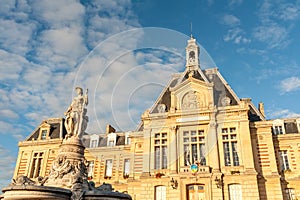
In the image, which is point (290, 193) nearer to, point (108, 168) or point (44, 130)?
point (108, 168)

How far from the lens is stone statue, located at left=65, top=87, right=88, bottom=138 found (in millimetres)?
13875

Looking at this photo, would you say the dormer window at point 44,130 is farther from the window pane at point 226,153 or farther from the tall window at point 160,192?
the window pane at point 226,153

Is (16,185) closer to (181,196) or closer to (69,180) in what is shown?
(69,180)

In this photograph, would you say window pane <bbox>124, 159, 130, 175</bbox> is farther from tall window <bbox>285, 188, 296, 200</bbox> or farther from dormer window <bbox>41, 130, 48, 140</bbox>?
tall window <bbox>285, 188, 296, 200</bbox>

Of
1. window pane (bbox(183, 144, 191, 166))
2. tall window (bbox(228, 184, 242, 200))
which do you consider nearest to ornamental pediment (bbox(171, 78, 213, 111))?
window pane (bbox(183, 144, 191, 166))

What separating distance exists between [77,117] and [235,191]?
16853 mm

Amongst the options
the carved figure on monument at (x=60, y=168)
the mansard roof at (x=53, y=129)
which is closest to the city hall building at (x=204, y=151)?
the mansard roof at (x=53, y=129)

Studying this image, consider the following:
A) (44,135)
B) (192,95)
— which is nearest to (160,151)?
(192,95)

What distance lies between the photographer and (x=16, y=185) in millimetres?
9641

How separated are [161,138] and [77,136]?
15167 mm

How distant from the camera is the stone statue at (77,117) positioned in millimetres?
13875

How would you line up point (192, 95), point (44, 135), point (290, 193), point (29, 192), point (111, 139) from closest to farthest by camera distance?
point (29, 192)
point (290, 193)
point (192, 95)
point (111, 139)
point (44, 135)

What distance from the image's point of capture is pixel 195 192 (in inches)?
968

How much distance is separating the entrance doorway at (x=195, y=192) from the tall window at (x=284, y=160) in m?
8.52
